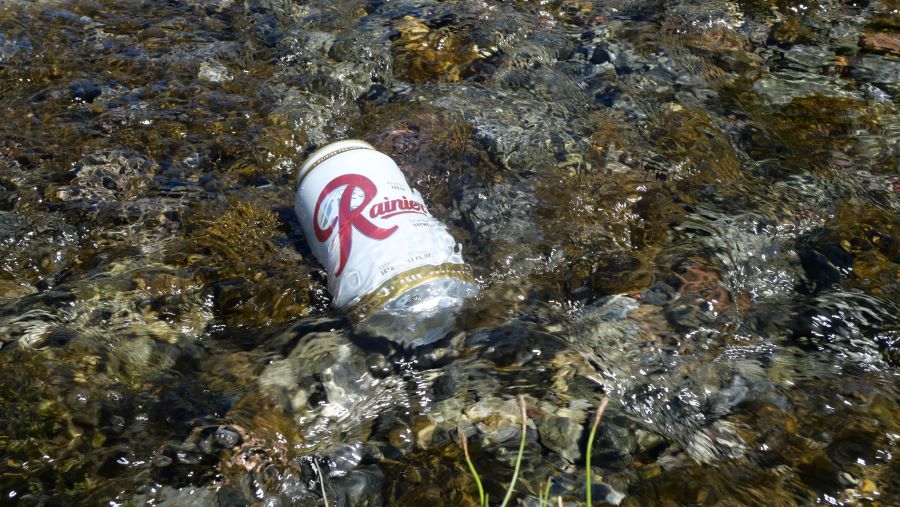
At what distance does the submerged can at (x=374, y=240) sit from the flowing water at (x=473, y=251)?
0.13 m

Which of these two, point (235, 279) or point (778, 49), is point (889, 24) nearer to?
point (778, 49)

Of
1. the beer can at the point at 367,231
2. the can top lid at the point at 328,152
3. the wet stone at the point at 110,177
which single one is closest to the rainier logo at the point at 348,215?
the beer can at the point at 367,231

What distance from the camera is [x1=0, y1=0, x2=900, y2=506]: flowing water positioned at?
6.98 ft

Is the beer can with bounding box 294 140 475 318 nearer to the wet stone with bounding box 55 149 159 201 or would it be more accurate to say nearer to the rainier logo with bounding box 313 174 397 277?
the rainier logo with bounding box 313 174 397 277

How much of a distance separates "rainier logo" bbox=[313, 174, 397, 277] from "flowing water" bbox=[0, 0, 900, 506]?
226 millimetres

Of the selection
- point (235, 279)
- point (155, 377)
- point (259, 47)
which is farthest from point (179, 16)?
point (155, 377)

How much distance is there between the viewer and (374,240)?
266cm

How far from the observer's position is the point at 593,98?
13.2 feet

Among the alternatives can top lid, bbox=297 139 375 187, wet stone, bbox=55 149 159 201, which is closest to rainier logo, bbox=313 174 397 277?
can top lid, bbox=297 139 375 187

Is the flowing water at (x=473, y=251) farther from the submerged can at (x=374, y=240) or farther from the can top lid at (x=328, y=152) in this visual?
the can top lid at (x=328, y=152)

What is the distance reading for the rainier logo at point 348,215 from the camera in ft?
8.85

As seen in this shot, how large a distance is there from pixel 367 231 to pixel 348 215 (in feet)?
0.39

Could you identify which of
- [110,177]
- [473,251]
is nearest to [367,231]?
[473,251]

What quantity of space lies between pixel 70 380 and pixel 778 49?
12.9 ft
